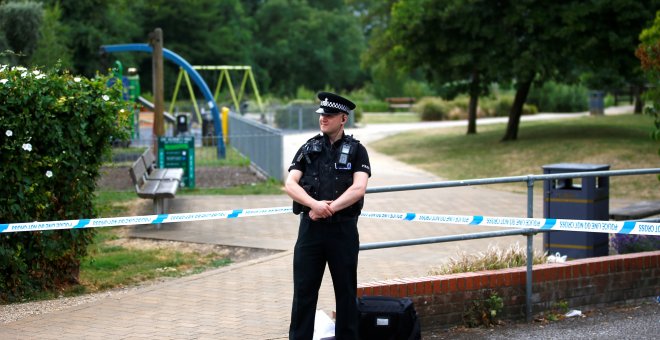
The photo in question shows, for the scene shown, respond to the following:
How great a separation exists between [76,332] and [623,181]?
12676mm

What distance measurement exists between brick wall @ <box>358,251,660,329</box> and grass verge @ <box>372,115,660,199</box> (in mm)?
8560

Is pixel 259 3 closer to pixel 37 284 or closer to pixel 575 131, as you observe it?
pixel 575 131

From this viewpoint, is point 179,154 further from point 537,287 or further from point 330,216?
point 330,216

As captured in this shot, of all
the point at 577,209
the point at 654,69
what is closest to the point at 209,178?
the point at 654,69

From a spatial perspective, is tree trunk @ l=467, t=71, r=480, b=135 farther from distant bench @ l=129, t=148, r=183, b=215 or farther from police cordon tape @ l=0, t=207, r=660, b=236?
police cordon tape @ l=0, t=207, r=660, b=236

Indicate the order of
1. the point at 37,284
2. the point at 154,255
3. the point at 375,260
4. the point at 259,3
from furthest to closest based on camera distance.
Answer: the point at 259,3, the point at 154,255, the point at 375,260, the point at 37,284

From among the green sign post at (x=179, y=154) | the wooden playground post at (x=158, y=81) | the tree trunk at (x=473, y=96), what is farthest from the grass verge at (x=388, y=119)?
the green sign post at (x=179, y=154)

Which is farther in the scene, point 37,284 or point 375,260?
point 375,260

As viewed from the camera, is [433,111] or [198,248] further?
[433,111]

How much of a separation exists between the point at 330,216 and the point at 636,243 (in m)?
4.47

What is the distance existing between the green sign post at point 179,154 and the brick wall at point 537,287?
1047 centimetres

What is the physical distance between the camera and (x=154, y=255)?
34.6ft

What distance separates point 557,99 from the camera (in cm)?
4703

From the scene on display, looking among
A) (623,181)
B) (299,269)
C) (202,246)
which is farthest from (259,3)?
(299,269)
